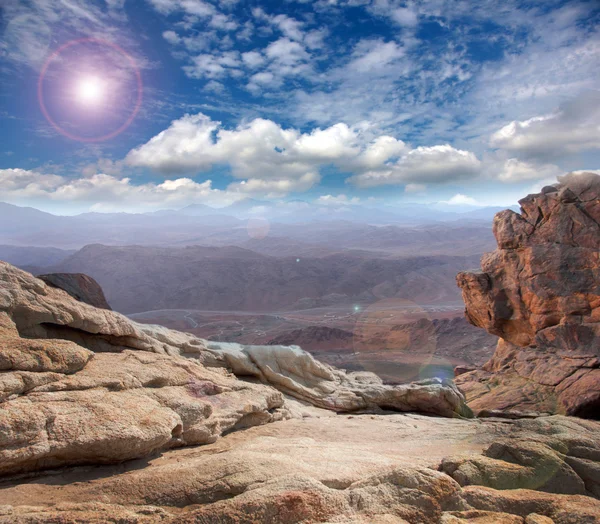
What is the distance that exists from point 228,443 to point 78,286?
25.3 ft

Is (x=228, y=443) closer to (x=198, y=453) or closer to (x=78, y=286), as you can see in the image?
(x=198, y=453)

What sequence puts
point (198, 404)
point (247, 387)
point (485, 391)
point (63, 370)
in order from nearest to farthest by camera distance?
point (63, 370) < point (198, 404) < point (247, 387) < point (485, 391)

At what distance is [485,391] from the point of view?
21750 mm

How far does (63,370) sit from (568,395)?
21.6m

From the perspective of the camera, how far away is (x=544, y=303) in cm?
2227

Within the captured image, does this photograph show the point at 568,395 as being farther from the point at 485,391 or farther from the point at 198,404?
the point at 198,404

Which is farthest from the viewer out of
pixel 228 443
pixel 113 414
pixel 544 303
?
pixel 544 303

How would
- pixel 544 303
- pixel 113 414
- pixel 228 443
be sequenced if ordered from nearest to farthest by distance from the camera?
pixel 113 414, pixel 228 443, pixel 544 303

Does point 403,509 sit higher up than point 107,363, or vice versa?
point 107,363

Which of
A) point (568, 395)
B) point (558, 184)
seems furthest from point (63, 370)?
point (558, 184)

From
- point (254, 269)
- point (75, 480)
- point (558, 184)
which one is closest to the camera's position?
point (75, 480)

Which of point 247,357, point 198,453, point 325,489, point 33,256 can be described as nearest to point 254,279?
point 247,357

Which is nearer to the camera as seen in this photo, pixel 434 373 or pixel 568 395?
pixel 568 395

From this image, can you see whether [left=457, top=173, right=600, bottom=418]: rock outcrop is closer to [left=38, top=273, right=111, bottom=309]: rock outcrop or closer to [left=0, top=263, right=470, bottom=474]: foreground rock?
[left=0, top=263, right=470, bottom=474]: foreground rock
